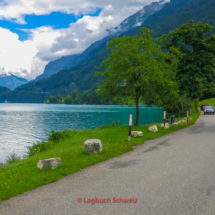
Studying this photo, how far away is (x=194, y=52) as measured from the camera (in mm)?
31141

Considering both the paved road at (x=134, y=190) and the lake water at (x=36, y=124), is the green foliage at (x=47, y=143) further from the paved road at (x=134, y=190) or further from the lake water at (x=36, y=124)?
the paved road at (x=134, y=190)

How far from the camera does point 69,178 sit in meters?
7.56

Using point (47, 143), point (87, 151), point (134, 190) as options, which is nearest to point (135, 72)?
point (47, 143)

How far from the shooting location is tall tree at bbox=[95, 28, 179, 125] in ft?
70.2

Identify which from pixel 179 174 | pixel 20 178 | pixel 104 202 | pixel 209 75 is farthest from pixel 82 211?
pixel 209 75

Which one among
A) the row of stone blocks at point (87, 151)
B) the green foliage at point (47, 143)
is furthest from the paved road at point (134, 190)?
the green foliage at point (47, 143)

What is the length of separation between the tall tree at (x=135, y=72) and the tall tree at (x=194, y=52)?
270 inches

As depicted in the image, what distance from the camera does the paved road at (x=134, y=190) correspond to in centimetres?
509

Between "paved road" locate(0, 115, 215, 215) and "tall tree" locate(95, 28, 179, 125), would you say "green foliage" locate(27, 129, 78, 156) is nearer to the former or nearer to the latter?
"tall tree" locate(95, 28, 179, 125)

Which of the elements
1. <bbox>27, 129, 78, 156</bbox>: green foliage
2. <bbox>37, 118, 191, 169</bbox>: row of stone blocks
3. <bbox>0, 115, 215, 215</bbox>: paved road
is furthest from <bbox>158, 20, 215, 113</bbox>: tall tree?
<bbox>0, 115, 215, 215</bbox>: paved road

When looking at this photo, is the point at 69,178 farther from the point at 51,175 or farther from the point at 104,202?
the point at 104,202

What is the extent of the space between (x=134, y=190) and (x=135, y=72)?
16.2 meters

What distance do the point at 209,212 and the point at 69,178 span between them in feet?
14.3

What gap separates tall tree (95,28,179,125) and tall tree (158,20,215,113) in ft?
22.5
